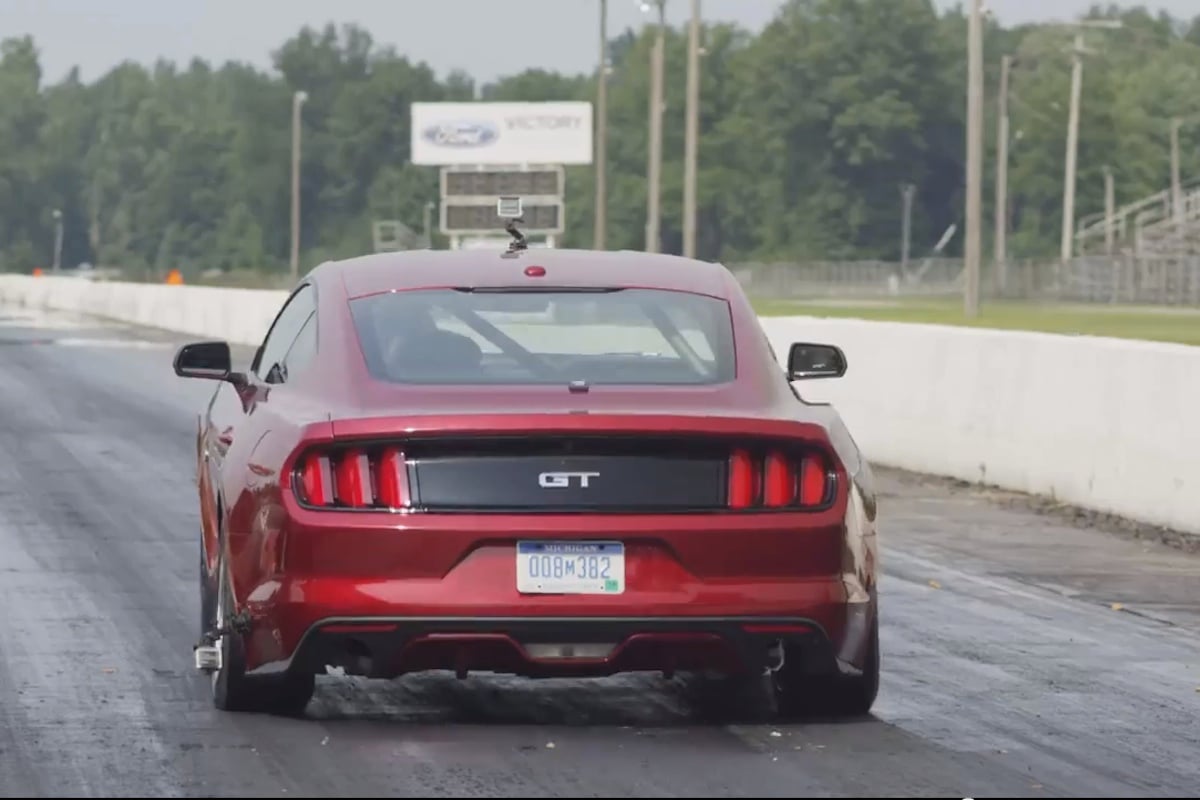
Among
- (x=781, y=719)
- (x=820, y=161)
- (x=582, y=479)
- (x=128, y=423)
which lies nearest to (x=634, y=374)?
(x=582, y=479)

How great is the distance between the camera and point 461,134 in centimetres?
10338

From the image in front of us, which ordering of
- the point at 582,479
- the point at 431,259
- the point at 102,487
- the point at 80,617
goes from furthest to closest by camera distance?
the point at 102,487 < the point at 80,617 < the point at 431,259 < the point at 582,479

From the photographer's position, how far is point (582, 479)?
7.81 meters

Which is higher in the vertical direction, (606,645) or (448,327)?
(448,327)

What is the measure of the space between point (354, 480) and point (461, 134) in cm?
9612

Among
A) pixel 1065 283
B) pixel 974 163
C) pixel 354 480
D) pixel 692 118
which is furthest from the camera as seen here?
pixel 1065 283

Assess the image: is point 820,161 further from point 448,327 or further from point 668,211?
point 448,327

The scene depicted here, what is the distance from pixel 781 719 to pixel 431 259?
186cm

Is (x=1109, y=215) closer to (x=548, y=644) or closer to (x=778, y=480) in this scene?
(x=778, y=480)

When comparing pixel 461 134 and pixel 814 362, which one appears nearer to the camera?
pixel 814 362

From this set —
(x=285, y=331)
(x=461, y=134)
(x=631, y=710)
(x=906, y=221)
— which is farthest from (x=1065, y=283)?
(x=631, y=710)

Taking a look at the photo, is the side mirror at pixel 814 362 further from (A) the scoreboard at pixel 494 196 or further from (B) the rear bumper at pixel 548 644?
(A) the scoreboard at pixel 494 196

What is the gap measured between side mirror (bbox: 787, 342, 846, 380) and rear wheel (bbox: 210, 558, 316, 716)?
2.11m

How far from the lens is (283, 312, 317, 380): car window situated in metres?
8.58
